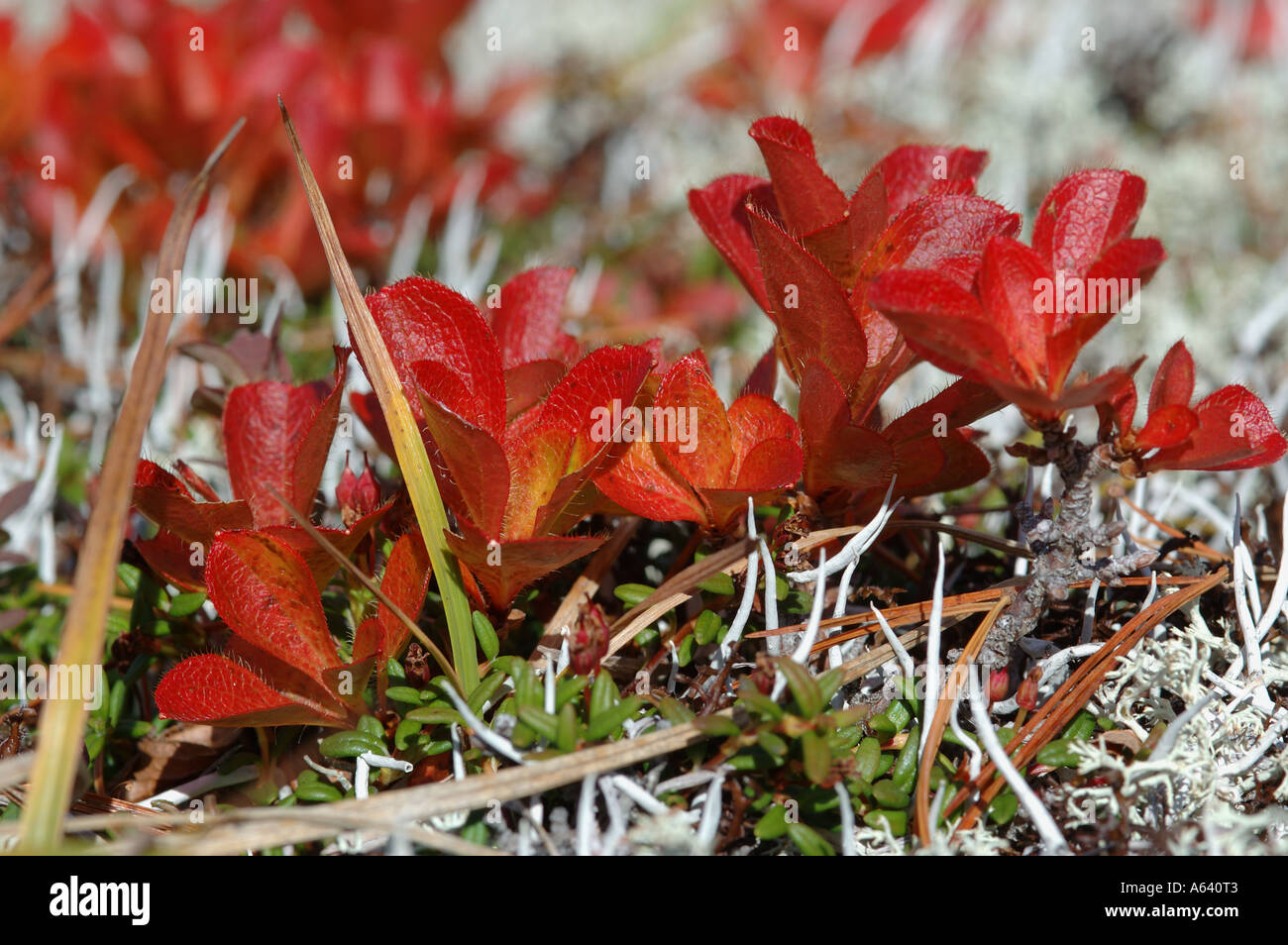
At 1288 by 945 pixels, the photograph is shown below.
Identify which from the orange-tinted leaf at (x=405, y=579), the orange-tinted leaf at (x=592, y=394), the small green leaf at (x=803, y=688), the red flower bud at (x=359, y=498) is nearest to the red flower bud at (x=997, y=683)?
the small green leaf at (x=803, y=688)

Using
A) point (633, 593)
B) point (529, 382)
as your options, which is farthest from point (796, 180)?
point (633, 593)

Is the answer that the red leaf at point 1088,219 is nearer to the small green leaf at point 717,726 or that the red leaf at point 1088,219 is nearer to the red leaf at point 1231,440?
the red leaf at point 1231,440

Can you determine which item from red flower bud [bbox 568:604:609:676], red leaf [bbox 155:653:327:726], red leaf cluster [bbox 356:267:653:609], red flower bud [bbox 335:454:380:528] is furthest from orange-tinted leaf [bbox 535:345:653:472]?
red leaf [bbox 155:653:327:726]

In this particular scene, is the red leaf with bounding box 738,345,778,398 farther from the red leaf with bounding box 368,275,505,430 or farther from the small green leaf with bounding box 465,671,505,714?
the small green leaf with bounding box 465,671,505,714

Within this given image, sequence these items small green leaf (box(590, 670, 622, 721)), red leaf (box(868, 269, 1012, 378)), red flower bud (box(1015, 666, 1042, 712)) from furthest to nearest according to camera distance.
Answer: red flower bud (box(1015, 666, 1042, 712))
small green leaf (box(590, 670, 622, 721))
red leaf (box(868, 269, 1012, 378))

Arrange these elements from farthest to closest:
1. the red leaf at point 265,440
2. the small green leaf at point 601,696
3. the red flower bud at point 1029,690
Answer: the red leaf at point 265,440 → the red flower bud at point 1029,690 → the small green leaf at point 601,696

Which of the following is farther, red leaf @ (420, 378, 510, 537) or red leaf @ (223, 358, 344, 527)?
red leaf @ (223, 358, 344, 527)
